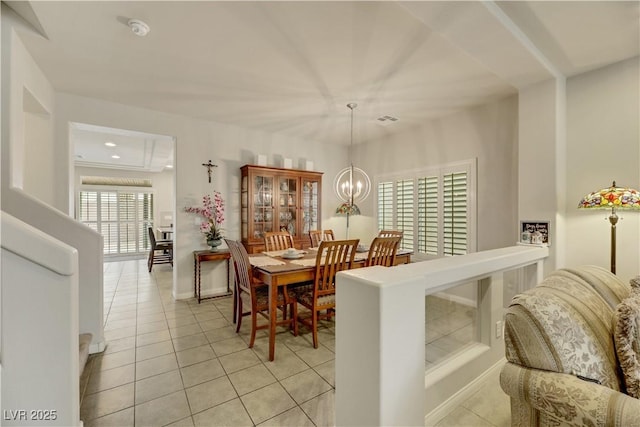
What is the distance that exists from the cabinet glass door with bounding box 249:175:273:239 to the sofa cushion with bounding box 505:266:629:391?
361 cm

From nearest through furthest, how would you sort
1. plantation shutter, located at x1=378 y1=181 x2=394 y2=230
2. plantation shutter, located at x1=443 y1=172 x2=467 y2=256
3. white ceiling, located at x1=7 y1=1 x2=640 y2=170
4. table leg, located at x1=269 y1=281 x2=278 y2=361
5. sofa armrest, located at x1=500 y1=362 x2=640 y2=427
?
sofa armrest, located at x1=500 y1=362 x2=640 y2=427
white ceiling, located at x1=7 y1=1 x2=640 y2=170
table leg, located at x1=269 y1=281 x2=278 y2=361
plantation shutter, located at x1=443 y1=172 x2=467 y2=256
plantation shutter, located at x1=378 y1=181 x2=394 y2=230

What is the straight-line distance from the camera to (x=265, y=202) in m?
4.41

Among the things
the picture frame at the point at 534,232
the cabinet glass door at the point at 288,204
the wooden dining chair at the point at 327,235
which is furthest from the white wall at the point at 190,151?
the picture frame at the point at 534,232

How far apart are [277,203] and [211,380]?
2812 mm

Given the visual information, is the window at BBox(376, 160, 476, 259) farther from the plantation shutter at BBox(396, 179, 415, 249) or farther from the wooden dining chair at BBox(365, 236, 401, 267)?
the wooden dining chair at BBox(365, 236, 401, 267)

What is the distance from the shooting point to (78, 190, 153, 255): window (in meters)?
7.37

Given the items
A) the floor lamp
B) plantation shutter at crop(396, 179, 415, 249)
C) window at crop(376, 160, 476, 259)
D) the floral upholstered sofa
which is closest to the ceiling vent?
window at crop(376, 160, 476, 259)

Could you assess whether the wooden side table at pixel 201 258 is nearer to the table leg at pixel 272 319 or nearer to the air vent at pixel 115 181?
the table leg at pixel 272 319

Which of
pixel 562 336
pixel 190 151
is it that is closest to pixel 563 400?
pixel 562 336

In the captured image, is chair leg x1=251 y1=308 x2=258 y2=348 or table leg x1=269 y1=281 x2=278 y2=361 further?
chair leg x1=251 y1=308 x2=258 y2=348

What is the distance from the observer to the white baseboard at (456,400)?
4.68 ft

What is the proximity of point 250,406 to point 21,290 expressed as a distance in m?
1.39

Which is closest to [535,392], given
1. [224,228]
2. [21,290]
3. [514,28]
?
[21,290]

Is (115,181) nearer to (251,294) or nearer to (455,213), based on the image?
(251,294)
